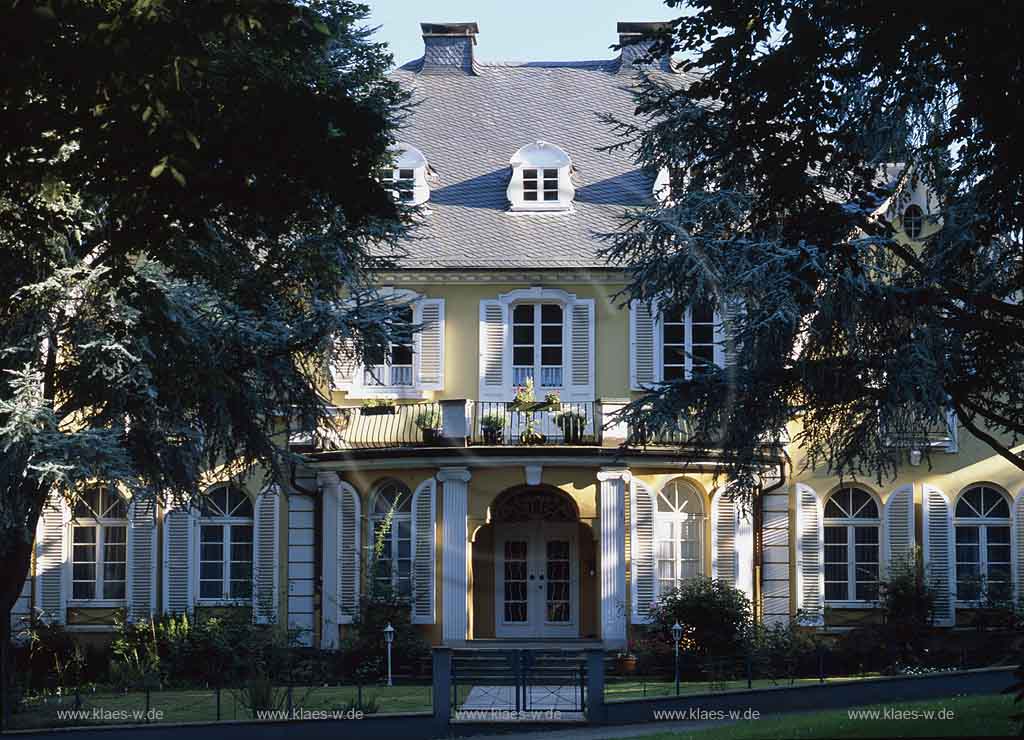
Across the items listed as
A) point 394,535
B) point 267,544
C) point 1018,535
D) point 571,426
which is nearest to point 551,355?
point 571,426

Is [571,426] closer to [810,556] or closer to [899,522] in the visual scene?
[810,556]

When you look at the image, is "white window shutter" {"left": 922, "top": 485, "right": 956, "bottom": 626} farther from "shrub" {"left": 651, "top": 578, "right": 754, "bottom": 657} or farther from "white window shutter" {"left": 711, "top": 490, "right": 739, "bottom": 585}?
"shrub" {"left": 651, "top": 578, "right": 754, "bottom": 657}

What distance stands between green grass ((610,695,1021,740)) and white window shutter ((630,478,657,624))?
893cm

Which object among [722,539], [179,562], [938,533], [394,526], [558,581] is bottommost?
[558,581]

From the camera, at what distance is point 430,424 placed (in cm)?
2747

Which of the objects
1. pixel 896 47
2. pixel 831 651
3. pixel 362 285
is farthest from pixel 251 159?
pixel 831 651

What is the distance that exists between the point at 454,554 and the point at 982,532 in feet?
32.2

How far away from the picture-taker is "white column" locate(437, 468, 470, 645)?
88.0ft

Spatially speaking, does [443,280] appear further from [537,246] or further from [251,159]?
[251,159]

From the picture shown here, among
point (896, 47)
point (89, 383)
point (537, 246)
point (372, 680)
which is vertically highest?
point (537, 246)

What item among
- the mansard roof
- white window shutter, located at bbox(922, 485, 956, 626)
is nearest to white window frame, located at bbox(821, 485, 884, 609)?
white window shutter, located at bbox(922, 485, 956, 626)

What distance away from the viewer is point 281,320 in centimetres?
2191

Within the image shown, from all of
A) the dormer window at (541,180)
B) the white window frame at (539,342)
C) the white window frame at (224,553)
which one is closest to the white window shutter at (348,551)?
the white window frame at (224,553)

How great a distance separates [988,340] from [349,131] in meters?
A: 7.87
